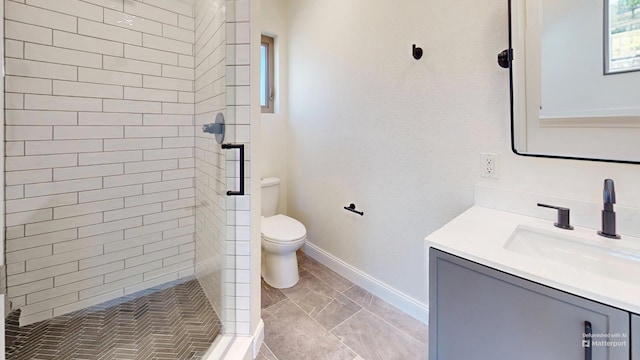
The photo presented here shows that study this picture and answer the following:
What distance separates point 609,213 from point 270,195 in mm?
2123

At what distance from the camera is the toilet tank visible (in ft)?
8.16

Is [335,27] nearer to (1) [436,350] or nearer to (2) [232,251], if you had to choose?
(2) [232,251]

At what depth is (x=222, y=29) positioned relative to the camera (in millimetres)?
1464

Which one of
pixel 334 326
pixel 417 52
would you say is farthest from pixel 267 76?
pixel 334 326

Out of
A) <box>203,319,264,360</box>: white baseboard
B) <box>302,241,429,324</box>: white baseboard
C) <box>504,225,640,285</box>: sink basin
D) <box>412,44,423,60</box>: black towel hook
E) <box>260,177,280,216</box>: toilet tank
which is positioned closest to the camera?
<box>504,225,640,285</box>: sink basin

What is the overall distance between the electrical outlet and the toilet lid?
4.11 feet

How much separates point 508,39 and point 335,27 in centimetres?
130

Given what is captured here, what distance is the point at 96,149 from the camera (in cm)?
172

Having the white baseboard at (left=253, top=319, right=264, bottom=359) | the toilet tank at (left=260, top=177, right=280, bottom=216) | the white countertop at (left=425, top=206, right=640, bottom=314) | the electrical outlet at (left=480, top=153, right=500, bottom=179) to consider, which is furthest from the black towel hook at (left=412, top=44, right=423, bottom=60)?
the white baseboard at (left=253, top=319, right=264, bottom=359)

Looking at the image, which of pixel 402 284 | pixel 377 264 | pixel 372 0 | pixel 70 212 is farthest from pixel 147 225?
pixel 372 0

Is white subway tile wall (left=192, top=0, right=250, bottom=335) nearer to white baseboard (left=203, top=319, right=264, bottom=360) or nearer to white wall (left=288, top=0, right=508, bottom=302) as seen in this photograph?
white baseboard (left=203, top=319, right=264, bottom=360)

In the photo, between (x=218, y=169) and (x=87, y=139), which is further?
(x=87, y=139)

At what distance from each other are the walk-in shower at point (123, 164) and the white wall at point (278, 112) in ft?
2.57

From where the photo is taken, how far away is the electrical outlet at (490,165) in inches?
52.5
